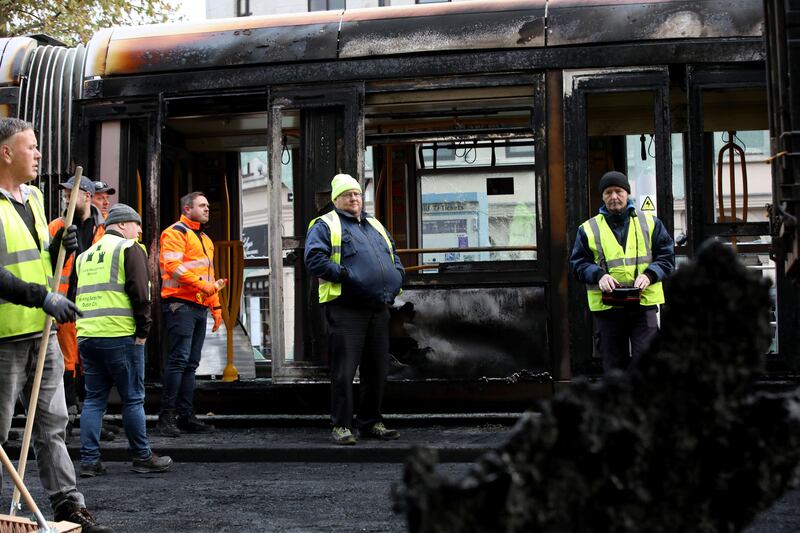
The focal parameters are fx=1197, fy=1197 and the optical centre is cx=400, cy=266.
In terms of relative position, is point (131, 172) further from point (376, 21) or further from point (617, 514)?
point (617, 514)

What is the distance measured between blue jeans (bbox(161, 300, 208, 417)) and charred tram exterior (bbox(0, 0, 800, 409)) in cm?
48

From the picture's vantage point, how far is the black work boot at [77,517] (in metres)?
5.07

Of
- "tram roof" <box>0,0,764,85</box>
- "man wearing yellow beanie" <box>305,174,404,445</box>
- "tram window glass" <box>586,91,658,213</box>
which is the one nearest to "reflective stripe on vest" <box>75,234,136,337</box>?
"man wearing yellow beanie" <box>305,174,404,445</box>

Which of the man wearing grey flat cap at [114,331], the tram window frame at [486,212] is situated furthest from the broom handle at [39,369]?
the tram window frame at [486,212]

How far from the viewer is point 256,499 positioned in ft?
20.3

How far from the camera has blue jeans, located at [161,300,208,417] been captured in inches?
344

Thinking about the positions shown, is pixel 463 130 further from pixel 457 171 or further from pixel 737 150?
pixel 737 150

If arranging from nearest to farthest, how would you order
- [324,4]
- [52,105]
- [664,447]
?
[664,447], [52,105], [324,4]

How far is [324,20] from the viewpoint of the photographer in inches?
355

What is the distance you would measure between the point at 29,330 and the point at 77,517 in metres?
Result: 0.82

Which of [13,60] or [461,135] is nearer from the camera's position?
[461,135]

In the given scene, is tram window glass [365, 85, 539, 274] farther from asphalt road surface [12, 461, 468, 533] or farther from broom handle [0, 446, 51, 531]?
broom handle [0, 446, 51, 531]

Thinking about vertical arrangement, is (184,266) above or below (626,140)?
below

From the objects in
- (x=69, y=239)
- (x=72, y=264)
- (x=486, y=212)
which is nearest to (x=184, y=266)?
(x=72, y=264)
